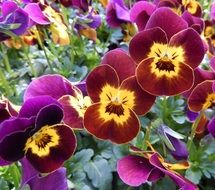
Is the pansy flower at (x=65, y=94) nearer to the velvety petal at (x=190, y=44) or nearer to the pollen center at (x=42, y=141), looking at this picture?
the pollen center at (x=42, y=141)

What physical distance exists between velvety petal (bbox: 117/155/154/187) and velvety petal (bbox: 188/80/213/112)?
0.14 m

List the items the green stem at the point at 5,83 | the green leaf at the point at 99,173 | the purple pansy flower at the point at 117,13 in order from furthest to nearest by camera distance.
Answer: the purple pansy flower at the point at 117,13 < the green stem at the point at 5,83 < the green leaf at the point at 99,173

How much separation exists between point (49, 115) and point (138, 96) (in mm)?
175

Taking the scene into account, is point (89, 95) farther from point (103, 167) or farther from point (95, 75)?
point (103, 167)

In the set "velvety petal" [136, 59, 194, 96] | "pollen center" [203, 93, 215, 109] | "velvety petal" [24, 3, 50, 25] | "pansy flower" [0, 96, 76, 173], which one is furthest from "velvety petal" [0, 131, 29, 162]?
"velvety petal" [24, 3, 50, 25]

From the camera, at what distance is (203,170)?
104cm

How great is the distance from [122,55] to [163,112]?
15.2 inches

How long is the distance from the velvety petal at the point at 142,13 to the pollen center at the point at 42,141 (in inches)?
14.5

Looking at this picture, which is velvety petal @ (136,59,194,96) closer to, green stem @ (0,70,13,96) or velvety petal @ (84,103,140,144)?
velvety petal @ (84,103,140,144)

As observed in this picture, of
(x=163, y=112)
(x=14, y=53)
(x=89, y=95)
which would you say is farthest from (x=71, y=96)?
(x=14, y=53)

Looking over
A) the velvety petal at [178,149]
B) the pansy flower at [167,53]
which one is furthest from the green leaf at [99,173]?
the pansy flower at [167,53]

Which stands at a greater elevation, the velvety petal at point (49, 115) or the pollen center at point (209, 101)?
the velvety petal at point (49, 115)

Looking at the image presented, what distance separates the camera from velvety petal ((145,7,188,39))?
0.82 m

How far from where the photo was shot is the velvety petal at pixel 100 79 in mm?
793
